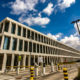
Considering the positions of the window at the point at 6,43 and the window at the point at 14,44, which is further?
the window at the point at 14,44

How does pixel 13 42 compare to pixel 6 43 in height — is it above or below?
above

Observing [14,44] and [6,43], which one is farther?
[14,44]

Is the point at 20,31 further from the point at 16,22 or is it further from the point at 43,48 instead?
the point at 43,48

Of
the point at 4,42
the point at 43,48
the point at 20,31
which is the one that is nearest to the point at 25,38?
the point at 20,31

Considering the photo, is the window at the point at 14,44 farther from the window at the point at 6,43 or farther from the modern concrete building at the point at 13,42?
the window at the point at 6,43

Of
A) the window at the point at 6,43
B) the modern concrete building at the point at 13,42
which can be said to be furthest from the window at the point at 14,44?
the window at the point at 6,43

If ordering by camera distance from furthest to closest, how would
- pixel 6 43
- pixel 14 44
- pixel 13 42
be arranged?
pixel 14 44
pixel 13 42
pixel 6 43

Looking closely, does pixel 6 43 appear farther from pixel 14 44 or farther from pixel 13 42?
pixel 14 44

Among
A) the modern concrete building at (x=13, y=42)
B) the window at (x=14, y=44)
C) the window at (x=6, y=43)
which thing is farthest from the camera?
the window at (x=14, y=44)

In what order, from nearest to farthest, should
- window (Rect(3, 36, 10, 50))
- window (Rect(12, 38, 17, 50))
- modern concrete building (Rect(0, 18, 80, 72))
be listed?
1. modern concrete building (Rect(0, 18, 80, 72))
2. window (Rect(3, 36, 10, 50))
3. window (Rect(12, 38, 17, 50))

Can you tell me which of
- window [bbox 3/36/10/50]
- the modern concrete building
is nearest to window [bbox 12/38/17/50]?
the modern concrete building

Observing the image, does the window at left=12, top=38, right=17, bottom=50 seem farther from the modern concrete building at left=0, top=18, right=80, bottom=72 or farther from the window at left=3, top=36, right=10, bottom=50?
the window at left=3, top=36, right=10, bottom=50

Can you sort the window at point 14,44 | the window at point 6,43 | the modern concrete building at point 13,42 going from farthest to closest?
the window at point 14,44 → the window at point 6,43 → the modern concrete building at point 13,42

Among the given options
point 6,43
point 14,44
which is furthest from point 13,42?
point 6,43
